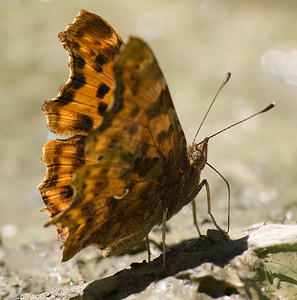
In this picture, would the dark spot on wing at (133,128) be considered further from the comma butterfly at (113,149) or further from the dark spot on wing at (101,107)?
the dark spot on wing at (101,107)

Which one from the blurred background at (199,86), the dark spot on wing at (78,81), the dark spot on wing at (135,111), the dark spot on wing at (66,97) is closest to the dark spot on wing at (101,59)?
the dark spot on wing at (78,81)

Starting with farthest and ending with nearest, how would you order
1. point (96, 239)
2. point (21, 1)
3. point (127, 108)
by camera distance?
point (21, 1), point (96, 239), point (127, 108)

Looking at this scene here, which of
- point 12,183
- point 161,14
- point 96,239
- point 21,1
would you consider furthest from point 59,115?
Result: point 21,1

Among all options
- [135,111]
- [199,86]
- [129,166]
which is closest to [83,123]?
[129,166]

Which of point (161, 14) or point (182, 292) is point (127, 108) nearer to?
point (182, 292)

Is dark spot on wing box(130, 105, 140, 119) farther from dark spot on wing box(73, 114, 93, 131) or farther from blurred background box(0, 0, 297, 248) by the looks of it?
blurred background box(0, 0, 297, 248)

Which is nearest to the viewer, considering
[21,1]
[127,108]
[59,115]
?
[127,108]
